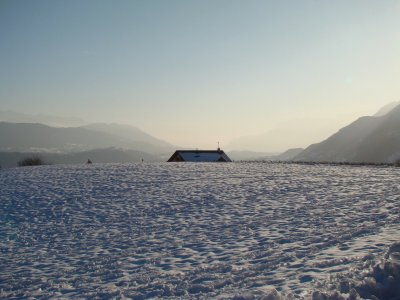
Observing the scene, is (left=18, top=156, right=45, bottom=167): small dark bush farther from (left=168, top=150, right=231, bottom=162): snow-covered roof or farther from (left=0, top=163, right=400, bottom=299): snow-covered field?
(left=0, top=163, right=400, bottom=299): snow-covered field

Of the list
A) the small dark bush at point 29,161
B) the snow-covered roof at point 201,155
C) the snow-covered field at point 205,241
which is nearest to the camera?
the snow-covered field at point 205,241

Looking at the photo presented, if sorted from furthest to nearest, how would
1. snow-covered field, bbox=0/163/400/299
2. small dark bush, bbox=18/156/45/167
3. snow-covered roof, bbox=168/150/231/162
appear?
1. snow-covered roof, bbox=168/150/231/162
2. small dark bush, bbox=18/156/45/167
3. snow-covered field, bbox=0/163/400/299

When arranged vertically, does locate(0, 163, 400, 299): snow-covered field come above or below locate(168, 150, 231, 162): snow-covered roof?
below

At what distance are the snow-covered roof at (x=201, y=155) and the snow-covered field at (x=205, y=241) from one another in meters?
32.9

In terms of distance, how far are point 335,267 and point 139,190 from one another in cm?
1591

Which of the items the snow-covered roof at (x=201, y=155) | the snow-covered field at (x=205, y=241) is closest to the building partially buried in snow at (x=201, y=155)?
the snow-covered roof at (x=201, y=155)

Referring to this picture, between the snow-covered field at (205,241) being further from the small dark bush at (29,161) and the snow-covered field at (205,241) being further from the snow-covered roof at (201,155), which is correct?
the snow-covered roof at (201,155)

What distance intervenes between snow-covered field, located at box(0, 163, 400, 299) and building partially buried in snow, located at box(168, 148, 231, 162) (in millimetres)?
32989

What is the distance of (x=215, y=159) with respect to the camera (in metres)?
56.8

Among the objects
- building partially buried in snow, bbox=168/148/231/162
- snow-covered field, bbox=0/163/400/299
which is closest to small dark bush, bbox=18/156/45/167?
building partially buried in snow, bbox=168/148/231/162

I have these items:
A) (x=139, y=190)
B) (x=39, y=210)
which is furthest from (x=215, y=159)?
(x=39, y=210)

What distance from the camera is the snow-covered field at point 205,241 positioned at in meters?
7.92

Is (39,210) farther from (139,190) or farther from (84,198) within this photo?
(139,190)

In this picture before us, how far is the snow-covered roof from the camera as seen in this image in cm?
5678
